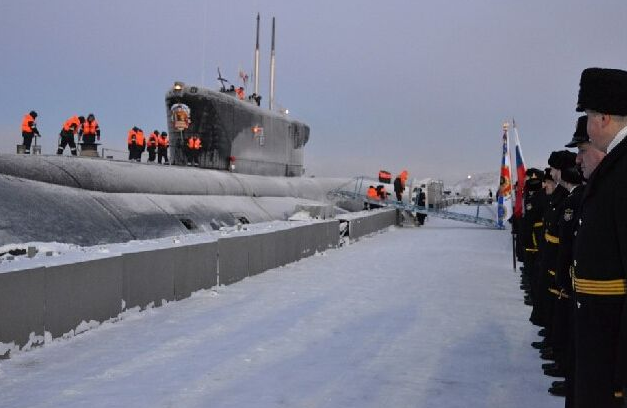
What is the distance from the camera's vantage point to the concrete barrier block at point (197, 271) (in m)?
8.99

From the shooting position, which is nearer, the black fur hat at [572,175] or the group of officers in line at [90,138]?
the black fur hat at [572,175]

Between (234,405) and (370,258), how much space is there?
10.9 m

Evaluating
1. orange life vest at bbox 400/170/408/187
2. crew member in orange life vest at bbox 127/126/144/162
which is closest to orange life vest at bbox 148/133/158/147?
crew member in orange life vest at bbox 127/126/144/162

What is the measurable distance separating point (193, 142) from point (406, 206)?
11.8 metres

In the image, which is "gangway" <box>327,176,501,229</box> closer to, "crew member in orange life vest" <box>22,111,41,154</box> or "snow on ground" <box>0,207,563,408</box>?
"crew member in orange life vest" <box>22,111,41,154</box>

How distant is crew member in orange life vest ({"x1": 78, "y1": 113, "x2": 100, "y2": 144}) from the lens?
58.7 feet

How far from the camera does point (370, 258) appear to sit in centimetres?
1529

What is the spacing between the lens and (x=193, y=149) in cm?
2164

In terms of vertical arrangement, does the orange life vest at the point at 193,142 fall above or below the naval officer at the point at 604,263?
above

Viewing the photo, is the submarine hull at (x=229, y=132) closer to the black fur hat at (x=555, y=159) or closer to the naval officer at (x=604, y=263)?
the black fur hat at (x=555, y=159)

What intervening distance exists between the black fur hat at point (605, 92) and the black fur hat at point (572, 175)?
2665 millimetres

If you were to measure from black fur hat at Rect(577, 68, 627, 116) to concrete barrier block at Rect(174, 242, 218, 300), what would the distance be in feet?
22.6

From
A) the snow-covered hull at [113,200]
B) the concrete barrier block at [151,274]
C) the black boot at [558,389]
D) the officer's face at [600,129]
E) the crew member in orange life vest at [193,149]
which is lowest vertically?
the black boot at [558,389]

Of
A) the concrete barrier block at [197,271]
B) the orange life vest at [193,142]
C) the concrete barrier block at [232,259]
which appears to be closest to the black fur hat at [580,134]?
the concrete barrier block at [197,271]
